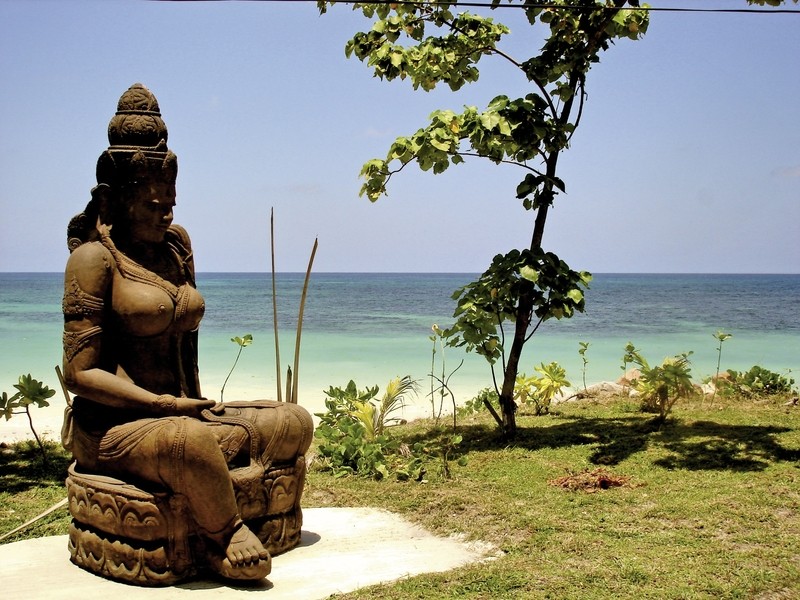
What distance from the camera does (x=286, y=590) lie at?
383 centimetres

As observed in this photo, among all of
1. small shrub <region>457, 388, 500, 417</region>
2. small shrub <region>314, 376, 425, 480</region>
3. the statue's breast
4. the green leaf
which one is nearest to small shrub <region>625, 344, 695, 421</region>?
Result: the green leaf

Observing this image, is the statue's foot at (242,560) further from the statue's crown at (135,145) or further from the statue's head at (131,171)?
the statue's crown at (135,145)

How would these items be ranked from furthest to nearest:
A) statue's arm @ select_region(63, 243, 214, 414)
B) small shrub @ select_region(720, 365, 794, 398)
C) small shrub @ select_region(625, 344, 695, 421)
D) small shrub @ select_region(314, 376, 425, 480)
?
small shrub @ select_region(720, 365, 794, 398) → small shrub @ select_region(625, 344, 695, 421) → small shrub @ select_region(314, 376, 425, 480) → statue's arm @ select_region(63, 243, 214, 414)

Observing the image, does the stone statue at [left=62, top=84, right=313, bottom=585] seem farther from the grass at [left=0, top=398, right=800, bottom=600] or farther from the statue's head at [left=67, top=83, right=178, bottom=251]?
the grass at [left=0, top=398, right=800, bottom=600]

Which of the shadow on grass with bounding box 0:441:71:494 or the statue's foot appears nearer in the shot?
the statue's foot

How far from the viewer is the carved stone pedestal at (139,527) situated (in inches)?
152

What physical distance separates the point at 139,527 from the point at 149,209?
5.30 ft

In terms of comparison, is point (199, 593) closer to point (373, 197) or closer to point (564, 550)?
point (564, 550)

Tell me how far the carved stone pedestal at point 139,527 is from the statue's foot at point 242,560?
0.50 feet

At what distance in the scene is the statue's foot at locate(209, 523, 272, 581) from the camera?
12.5 feet

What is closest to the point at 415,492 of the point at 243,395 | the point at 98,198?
the point at 98,198

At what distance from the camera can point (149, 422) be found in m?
3.89

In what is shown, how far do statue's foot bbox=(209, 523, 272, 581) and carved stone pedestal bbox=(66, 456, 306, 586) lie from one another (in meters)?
0.15

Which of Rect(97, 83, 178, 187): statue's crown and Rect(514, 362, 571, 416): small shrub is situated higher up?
Rect(97, 83, 178, 187): statue's crown
